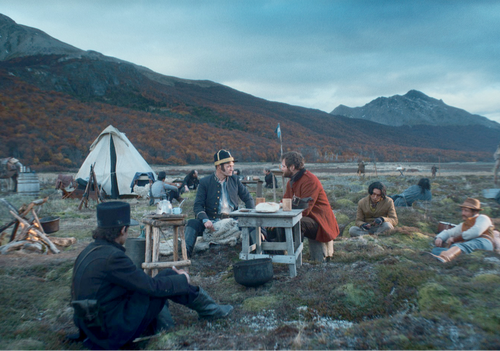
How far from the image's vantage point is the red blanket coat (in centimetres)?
448

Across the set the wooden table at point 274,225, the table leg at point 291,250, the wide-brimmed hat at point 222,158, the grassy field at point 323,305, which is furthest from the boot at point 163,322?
the wide-brimmed hat at point 222,158

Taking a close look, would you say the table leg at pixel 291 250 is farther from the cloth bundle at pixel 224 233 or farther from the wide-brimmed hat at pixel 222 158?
the wide-brimmed hat at pixel 222 158

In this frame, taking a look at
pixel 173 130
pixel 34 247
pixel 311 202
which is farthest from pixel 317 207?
pixel 173 130

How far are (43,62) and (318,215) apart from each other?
2191 inches

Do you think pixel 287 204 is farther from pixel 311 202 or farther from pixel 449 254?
pixel 449 254

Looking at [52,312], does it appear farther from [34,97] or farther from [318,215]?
[34,97]

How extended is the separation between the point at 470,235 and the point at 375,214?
5.32 feet

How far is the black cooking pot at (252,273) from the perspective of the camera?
3.59 metres

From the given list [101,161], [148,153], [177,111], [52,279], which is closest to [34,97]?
[148,153]

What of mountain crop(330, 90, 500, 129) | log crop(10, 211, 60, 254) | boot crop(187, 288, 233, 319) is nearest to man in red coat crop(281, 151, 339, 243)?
boot crop(187, 288, 233, 319)

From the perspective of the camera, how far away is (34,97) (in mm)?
34875

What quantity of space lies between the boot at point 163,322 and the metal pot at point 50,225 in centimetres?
509

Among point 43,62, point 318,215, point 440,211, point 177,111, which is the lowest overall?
point 440,211

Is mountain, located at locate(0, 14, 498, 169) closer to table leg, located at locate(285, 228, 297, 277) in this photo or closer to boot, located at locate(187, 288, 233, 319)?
table leg, located at locate(285, 228, 297, 277)
